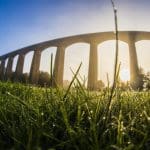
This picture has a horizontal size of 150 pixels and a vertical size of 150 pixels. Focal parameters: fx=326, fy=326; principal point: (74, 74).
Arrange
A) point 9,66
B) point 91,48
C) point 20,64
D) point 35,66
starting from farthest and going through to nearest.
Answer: point 9,66 → point 20,64 → point 35,66 → point 91,48

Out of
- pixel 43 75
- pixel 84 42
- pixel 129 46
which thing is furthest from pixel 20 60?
pixel 129 46

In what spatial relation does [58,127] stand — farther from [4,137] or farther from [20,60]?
[20,60]

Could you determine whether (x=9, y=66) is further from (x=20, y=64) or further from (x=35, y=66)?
(x=35, y=66)

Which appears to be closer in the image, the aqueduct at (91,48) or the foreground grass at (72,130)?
the foreground grass at (72,130)

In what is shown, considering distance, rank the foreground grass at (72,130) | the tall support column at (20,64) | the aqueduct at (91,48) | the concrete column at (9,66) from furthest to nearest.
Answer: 1. the concrete column at (9,66)
2. the tall support column at (20,64)
3. the aqueduct at (91,48)
4. the foreground grass at (72,130)

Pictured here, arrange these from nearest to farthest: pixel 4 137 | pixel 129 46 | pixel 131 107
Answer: pixel 4 137, pixel 131 107, pixel 129 46

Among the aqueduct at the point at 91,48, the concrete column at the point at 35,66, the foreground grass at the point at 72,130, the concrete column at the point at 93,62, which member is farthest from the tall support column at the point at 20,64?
the foreground grass at the point at 72,130

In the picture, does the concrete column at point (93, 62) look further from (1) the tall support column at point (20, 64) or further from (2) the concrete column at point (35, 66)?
(1) the tall support column at point (20, 64)

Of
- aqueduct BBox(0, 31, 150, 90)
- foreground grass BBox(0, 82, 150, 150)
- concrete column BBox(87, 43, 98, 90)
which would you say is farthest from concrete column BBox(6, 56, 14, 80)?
foreground grass BBox(0, 82, 150, 150)

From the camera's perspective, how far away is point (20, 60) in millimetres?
50688

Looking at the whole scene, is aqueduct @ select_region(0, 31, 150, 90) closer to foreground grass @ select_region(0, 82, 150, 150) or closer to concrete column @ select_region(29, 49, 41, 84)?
concrete column @ select_region(29, 49, 41, 84)

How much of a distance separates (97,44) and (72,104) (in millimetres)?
38320

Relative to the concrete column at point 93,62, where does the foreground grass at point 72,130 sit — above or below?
below

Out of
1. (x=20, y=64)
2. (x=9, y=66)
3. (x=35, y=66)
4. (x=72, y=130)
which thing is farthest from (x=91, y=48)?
(x=72, y=130)
